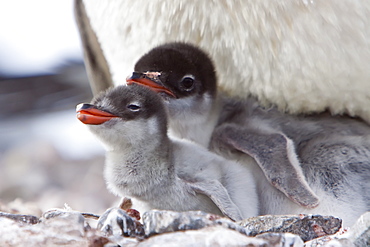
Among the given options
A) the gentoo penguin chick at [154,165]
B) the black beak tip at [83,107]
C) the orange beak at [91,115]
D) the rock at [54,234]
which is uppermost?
the black beak tip at [83,107]

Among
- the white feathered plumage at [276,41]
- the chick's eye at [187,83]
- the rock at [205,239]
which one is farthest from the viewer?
the chick's eye at [187,83]

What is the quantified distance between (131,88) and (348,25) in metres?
0.40

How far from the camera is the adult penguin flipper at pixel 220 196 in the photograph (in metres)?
1.00

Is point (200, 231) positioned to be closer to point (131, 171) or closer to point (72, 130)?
point (131, 171)

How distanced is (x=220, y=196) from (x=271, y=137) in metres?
0.20

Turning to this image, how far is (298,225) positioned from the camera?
0.86 meters

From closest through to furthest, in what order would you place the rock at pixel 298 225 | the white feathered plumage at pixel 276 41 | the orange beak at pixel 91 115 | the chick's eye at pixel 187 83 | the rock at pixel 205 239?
the rock at pixel 205 239 < the rock at pixel 298 225 < the orange beak at pixel 91 115 < the white feathered plumage at pixel 276 41 < the chick's eye at pixel 187 83

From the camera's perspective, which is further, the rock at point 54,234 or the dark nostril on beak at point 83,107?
the dark nostril on beak at point 83,107

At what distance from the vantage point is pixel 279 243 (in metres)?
0.69

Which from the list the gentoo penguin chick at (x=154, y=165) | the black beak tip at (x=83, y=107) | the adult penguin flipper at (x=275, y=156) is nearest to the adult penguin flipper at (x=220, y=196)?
the gentoo penguin chick at (x=154, y=165)

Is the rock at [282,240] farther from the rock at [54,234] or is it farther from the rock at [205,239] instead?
the rock at [54,234]

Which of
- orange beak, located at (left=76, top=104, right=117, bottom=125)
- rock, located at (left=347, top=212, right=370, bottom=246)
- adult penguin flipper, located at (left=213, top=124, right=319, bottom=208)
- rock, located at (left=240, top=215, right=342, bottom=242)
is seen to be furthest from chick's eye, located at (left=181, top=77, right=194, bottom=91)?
rock, located at (left=347, top=212, right=370, bottom=246)

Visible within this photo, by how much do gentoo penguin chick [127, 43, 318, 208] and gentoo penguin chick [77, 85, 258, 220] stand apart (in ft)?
0.24

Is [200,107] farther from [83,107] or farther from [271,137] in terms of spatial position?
[83,107]
